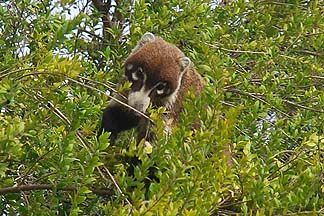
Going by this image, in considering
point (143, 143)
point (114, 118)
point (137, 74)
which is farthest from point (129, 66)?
point (143, 143)

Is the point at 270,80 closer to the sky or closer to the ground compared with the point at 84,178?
closer to the ground

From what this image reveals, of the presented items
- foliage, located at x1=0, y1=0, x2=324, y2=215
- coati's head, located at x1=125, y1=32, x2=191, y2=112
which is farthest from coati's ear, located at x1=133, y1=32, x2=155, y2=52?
foliage, located at x1=0, y1=0, x2=324, y2=215

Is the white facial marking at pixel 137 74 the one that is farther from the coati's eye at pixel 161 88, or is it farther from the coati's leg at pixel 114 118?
the coati's leg at pixel 114 118

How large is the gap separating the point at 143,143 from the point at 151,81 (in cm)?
109

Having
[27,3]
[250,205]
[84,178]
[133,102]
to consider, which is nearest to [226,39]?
[133,102]

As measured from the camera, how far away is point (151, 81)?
4.32 meters

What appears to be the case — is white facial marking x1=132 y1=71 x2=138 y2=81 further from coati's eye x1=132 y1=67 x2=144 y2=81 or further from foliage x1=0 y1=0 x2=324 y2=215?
foliage x1=0 y1=0 x2=324 y2=215

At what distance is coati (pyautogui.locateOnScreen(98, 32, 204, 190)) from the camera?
4.31 meters

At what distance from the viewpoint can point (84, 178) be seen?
2857 millimetres

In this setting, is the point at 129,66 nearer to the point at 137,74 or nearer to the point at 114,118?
the point at 137,74

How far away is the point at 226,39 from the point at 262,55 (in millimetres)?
294

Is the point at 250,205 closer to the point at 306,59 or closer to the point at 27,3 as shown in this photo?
the point at 27,3

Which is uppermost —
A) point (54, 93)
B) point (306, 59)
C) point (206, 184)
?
point (54, 93)

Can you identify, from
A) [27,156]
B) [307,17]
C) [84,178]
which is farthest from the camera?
[307,17]
